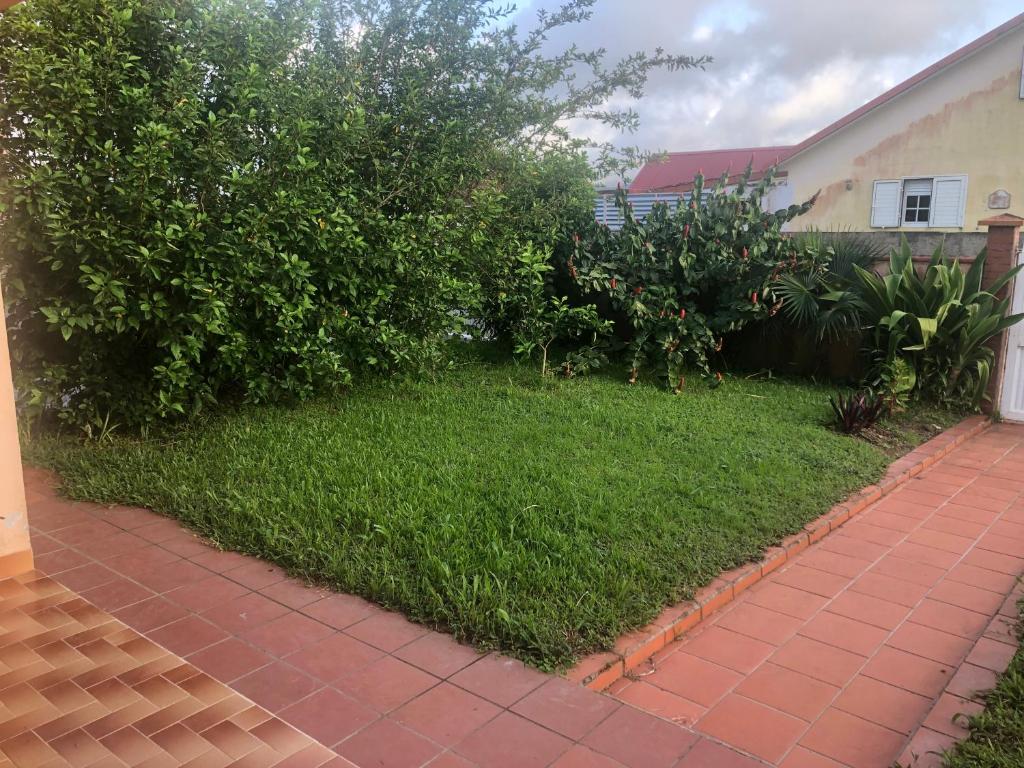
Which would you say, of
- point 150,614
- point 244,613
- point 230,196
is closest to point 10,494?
point 150,614

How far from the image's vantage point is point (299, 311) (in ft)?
18.0

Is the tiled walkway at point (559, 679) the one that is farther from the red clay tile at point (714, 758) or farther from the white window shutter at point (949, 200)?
the white window shutter at point (949, 200)

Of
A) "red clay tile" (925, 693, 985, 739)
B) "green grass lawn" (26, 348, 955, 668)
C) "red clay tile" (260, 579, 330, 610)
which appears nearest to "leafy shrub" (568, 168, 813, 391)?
"green grass lawn" (26, 348, 955, 668)

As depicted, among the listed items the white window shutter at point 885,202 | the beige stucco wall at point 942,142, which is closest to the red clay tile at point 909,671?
Result: the beige stucco wall at point 942,142

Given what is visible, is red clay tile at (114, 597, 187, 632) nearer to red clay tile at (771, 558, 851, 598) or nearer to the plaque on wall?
red clay tile at (771, 558, 851, 598)

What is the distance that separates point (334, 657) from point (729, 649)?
1599mm

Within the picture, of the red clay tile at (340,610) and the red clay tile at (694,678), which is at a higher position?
the red clay tile at (340,610)

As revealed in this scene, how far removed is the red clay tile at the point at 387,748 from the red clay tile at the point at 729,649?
4.12 feet

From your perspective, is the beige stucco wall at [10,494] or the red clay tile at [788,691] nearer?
the red clay tile at [788,691]

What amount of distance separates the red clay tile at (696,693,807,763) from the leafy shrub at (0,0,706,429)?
3855mm

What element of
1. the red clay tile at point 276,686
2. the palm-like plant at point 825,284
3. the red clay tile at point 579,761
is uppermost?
the palm-like plant at point 825,284

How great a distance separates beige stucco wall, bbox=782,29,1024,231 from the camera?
16500 millimetres

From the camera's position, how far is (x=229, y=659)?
2924mm

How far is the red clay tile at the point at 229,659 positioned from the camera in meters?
2.83
